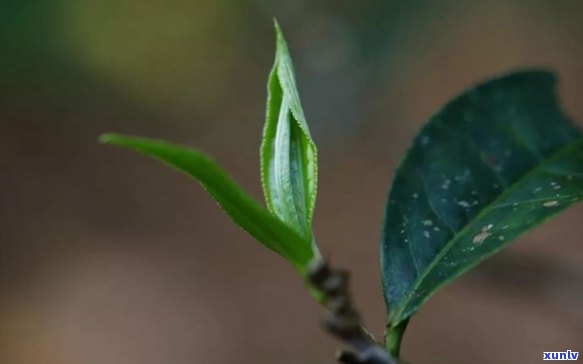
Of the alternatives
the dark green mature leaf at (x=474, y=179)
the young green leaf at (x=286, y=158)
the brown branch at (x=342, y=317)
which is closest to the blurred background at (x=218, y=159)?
the dark green mature leaf at (x=474, y=179)

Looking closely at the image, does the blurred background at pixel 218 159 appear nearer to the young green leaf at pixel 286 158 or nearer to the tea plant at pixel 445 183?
Result: the tea plant at pixel 445 183

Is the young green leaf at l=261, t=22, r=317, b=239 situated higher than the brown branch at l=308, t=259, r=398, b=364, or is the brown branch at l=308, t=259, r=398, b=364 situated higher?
the young green leaf at l=261, t=22, r=317, b=239

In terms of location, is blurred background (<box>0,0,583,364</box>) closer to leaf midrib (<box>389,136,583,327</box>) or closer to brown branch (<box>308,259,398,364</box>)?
leaf midrib (<box>389,136,583,327</box>)

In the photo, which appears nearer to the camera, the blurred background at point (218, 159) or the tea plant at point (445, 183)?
the tea plant at point (445, 183)

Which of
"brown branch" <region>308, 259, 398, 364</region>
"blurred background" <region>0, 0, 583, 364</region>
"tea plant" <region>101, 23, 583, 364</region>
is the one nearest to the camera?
"brown branch" <region>308, 259, 398, 364</region>

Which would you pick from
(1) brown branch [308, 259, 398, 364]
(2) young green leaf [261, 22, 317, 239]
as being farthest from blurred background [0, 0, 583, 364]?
(1) brown branch [308, 259, 398, 364]

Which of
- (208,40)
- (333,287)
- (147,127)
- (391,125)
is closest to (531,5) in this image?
(391,125)

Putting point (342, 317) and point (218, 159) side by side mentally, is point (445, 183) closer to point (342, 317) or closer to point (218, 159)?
point (342, 317)
